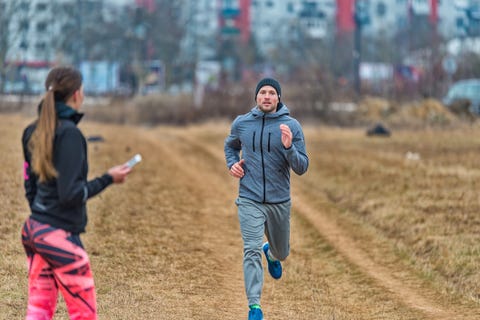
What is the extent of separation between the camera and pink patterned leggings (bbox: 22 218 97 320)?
567 cm

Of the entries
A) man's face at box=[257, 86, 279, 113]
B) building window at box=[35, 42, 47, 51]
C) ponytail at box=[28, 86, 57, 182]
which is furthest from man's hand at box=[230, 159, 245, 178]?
building window at box=[35, 42, 47, 51]

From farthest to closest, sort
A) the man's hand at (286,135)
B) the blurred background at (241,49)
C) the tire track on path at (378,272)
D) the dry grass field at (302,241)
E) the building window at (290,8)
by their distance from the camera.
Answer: the building window at (290,8) → the blurred background at (241,49) → the dry grass field at (302,241) → the tire track on path at (378,272) → the man's hand at (286,135)

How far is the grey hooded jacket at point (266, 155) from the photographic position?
7.97 meters

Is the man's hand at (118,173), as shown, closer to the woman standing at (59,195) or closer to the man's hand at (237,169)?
the woman standing at (59,195)

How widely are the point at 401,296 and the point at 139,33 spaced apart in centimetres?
5763

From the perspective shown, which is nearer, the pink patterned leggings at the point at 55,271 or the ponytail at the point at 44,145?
the ponytail at the point at 44,145

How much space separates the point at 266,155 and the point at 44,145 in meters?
2.78

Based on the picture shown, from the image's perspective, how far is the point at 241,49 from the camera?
3191 inches

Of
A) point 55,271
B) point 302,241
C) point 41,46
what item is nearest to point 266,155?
point 55,271

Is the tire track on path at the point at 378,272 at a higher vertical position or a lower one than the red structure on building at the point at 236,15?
lower

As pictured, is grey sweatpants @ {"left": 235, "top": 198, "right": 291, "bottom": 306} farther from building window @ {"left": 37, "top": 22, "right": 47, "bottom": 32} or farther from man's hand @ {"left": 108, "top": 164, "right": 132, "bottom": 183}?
building window @ {"left": 37, "top": 22, "right": 47, "bottom": 32}

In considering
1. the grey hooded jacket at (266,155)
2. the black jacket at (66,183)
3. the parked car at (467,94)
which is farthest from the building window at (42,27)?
the black jacket at (66,183)

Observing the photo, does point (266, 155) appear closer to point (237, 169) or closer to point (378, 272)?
point (237, 169)

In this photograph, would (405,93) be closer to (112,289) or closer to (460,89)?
(460,89)
